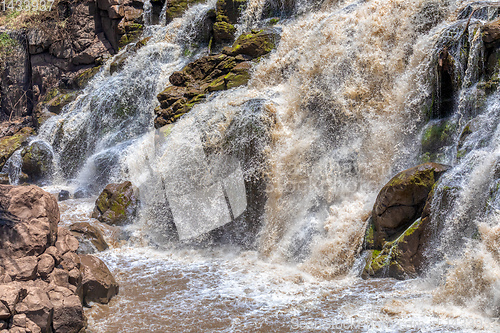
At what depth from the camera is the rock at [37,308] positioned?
4.31m

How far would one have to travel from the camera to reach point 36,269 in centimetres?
480

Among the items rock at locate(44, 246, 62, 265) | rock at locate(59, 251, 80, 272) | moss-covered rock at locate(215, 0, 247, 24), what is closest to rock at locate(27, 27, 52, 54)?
moss-covered rock at locate(215, 0, 247, 24)

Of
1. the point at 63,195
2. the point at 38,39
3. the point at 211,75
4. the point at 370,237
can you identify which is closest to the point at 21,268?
the point at 370,237

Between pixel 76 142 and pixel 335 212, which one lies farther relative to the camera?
pixel 76 142

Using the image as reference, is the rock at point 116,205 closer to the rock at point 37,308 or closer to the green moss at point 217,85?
the green moss at point 217,85

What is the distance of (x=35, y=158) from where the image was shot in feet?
41.7

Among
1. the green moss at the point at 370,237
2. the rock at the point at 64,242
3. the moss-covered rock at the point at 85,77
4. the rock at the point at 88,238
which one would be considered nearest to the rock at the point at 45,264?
the rock at the point at 64,242

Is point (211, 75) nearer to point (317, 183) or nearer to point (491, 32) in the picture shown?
point (317, 183)

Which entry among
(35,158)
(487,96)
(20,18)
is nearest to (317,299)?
(487,96)

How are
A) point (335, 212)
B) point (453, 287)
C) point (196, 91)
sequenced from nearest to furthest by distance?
1. point (453, 287)
2. point (335, 212)
3. point (196, 91)

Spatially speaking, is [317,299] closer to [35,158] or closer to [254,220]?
[254,220]

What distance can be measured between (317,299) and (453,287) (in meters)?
1.52

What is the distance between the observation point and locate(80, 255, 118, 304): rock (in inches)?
219

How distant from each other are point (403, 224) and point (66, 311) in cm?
427
